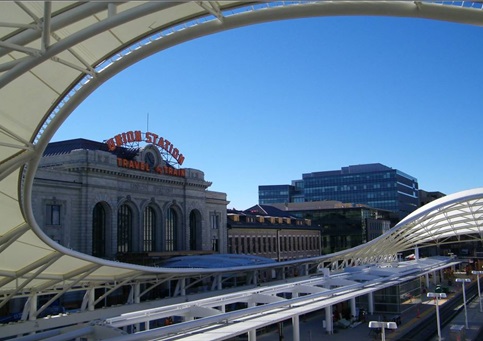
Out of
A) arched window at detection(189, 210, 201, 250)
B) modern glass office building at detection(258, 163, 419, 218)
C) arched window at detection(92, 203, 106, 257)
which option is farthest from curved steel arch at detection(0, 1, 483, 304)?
modern glass office building at detection(258, 163, 419, 218)

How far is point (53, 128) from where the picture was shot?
19.6 meters

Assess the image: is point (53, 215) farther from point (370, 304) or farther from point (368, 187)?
point (368, 187)

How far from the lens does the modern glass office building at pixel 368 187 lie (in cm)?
16662

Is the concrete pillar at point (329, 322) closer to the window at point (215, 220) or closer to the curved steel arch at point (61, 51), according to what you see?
the curved steel arch at point (61, 51)

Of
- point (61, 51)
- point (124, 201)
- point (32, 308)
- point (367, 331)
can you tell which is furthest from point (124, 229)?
point (61, 51)

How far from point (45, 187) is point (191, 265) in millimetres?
17461

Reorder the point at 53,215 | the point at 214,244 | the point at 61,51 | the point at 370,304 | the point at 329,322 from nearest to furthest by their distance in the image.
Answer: the point at 61,51
the point at 329,322
the point at 370,304
the point at 53,215
the point at 214,244

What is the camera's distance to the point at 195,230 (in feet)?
244

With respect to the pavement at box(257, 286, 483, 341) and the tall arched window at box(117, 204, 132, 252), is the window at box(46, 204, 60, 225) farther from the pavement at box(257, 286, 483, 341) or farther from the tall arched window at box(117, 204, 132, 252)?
the pavement at box(257, 286, 483, 341)

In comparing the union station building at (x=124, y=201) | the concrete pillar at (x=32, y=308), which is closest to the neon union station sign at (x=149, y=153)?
the union station building at (x=124, y=201)

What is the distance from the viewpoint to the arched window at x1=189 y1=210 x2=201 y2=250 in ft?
241

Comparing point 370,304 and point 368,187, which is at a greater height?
point 368,187

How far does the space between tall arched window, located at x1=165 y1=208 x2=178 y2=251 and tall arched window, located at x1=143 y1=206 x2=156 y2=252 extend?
8.41 feet

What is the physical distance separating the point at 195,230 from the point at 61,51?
2415 inches
